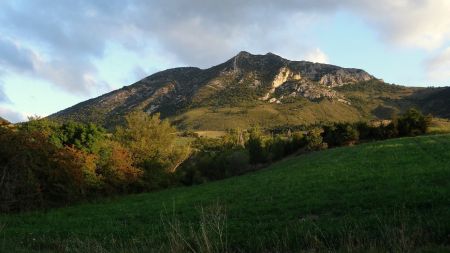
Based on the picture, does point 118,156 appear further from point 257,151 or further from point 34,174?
point 257,151

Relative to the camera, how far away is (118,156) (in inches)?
1934

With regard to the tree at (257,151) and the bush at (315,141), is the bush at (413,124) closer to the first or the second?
the bush at (315,141)

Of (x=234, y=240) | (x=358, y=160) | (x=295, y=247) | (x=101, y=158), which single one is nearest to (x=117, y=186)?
(x=101, y=158)

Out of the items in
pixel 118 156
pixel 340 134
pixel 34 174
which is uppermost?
pixel 118 156

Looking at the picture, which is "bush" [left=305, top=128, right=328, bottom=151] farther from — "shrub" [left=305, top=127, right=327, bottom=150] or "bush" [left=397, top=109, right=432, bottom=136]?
"bush" [left=397, top=109, right=432, bottom=136]

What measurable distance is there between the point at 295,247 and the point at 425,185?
11.9m

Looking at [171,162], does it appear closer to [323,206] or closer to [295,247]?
[323,206]

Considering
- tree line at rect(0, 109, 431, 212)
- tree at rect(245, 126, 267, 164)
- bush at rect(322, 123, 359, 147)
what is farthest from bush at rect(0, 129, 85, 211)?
bush at rect(322, 123, 359, 147)

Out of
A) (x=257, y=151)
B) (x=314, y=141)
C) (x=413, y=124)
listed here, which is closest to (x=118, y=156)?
(x=314, y=141)

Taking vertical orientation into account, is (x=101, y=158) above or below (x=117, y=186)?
above

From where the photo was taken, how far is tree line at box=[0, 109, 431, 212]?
34000 millimetres

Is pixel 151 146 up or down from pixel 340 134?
up

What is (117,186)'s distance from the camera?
165 feet

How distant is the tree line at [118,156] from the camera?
3400 cm
